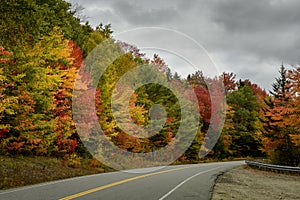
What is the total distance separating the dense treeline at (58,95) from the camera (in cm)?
1406

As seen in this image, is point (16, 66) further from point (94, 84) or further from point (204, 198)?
point (204, 198)

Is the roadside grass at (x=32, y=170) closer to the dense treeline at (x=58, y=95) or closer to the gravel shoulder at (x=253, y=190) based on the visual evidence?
the dense treeline at (x=58, y=95)

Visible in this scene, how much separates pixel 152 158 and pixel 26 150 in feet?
A: 63.7

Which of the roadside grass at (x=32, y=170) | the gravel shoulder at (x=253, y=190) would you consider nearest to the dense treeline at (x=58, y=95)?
the roadside grass at (x=32, y=170)

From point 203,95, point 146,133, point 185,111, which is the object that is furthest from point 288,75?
point 203,95

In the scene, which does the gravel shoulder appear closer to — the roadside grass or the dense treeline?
the roadside grass

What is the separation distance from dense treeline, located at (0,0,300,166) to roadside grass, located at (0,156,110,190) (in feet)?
2.25

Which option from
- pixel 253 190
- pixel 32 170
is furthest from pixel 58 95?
pixel 253 190

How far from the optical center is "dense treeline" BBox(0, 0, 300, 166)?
1406cm

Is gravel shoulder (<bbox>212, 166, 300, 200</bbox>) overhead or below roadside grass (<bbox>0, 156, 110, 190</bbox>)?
below

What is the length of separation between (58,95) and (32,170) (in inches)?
229

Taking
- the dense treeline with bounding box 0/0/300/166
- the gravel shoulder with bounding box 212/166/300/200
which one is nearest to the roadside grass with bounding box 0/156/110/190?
the dense treeline with bounding box 0/0/300/166

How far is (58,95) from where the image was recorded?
2014 centimetres

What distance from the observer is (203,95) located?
168 feet
